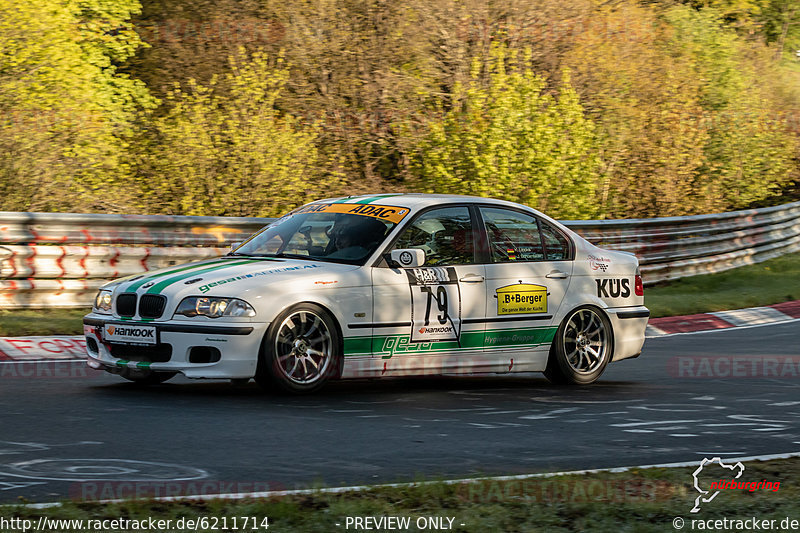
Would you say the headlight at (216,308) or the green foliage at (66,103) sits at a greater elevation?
the green foliage at (66,103)

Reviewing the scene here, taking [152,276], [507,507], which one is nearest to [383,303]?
[152,276]

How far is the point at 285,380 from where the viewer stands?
29.0ft

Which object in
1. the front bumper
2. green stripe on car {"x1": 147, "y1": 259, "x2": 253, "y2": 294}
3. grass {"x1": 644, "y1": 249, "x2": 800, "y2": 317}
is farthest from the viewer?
grass {"x1": 644, "y1": 249, "x2": 800, "y2": 317}

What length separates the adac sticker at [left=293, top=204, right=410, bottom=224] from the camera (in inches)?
388

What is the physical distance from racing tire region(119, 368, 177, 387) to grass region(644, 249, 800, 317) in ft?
27.8

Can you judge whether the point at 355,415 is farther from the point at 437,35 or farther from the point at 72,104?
the point at 437,35

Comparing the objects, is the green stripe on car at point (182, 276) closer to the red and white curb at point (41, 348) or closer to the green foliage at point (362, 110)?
the red and white curb at point (41, 348)

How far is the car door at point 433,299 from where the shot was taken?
9.41 meters

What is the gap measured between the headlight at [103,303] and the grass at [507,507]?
4183 mm

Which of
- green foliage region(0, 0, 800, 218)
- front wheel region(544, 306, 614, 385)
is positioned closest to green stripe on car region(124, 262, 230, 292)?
front wheel region(544, 306, 614, 385)

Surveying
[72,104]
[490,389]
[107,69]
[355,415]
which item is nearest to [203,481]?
[355,415]

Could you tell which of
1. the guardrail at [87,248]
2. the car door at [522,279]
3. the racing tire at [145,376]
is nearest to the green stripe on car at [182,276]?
the racing tire at [145,376]

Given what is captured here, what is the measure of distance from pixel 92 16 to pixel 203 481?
24.5 meters

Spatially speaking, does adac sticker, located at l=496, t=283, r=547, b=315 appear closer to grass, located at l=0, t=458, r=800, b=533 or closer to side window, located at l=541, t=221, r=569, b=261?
side window, located at l=541, t=221, r=569, b=261
